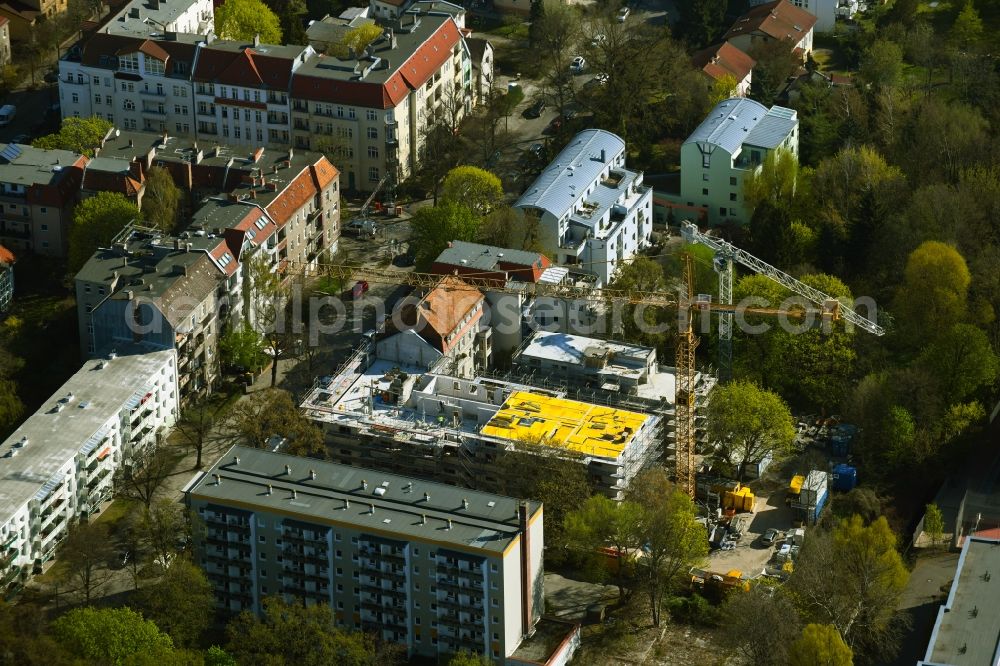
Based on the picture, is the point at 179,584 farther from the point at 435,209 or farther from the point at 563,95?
the point at 563,95

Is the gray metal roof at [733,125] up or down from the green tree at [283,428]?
up

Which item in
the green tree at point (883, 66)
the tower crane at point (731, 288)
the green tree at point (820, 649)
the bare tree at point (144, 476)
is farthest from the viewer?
the green tree at point (883, 66)

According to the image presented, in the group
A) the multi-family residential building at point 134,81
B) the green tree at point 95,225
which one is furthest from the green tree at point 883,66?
the green tree at point 95,225

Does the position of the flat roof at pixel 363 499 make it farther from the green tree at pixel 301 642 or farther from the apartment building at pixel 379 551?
the green tree at pixel 301 642

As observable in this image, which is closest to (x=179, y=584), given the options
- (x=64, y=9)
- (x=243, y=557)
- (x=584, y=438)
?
(x=243, y=557)

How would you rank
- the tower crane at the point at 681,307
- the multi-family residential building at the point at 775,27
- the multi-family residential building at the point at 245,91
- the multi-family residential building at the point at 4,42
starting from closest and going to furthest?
the tower crane at the point at 681,307 < the multi-family residential building at the point at 245,91 < the multi-family residential building at the point at 775,27 < the multi-family residential building at the point at 4,42

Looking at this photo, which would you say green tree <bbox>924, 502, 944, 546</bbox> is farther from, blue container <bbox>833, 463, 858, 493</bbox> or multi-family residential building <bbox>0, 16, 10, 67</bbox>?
multi-family residential building <bbox>0, 16, 10, 67</bbox>

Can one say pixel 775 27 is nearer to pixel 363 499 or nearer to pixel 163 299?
pixel 163 299
